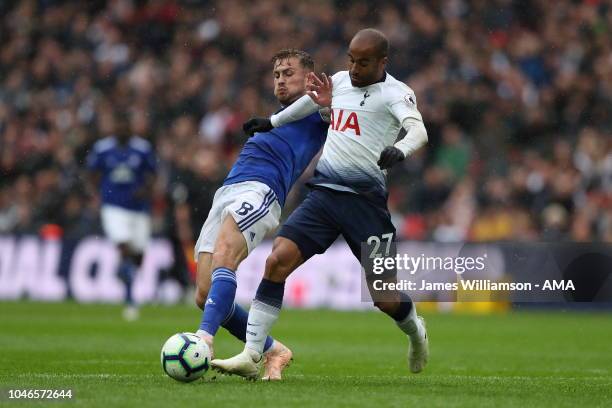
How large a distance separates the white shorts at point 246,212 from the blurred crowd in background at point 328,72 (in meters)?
10.7

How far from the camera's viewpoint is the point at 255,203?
7922 mm

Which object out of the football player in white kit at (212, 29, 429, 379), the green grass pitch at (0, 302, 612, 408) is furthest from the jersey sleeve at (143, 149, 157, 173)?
the football player in white kit at (212, 29, 429, 379)

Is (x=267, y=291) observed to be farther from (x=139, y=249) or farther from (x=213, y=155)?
(x=213, y=155)

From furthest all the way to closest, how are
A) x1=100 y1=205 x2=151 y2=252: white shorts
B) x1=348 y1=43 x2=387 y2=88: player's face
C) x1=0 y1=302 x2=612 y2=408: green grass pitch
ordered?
x1=100 y1=205 x2=151 y2=252: white shorts, x1=348 y1=43 x2=387 y2=88: player's face, x1=0 y1=302 x2=612 y2=408: green grass pitch

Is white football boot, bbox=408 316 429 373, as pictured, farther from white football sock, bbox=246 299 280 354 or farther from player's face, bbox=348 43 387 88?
player's face, bbox=348 43 387 88

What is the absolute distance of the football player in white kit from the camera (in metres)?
7.69

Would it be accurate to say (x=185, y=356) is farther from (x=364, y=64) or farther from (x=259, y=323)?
(x=364, y=64)

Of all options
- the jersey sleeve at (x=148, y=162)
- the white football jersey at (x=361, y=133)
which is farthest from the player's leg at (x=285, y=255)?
the jersey sleeve at (x=148, y=162)

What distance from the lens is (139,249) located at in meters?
16.8

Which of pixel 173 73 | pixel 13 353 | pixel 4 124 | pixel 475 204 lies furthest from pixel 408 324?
pixel 4 124

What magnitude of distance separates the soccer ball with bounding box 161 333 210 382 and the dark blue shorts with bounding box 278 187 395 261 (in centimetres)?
114

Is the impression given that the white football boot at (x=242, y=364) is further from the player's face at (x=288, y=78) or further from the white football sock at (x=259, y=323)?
the player's face at (x=288, y=78)

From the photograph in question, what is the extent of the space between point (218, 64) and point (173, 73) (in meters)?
0.90

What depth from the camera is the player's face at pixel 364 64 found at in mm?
7648
